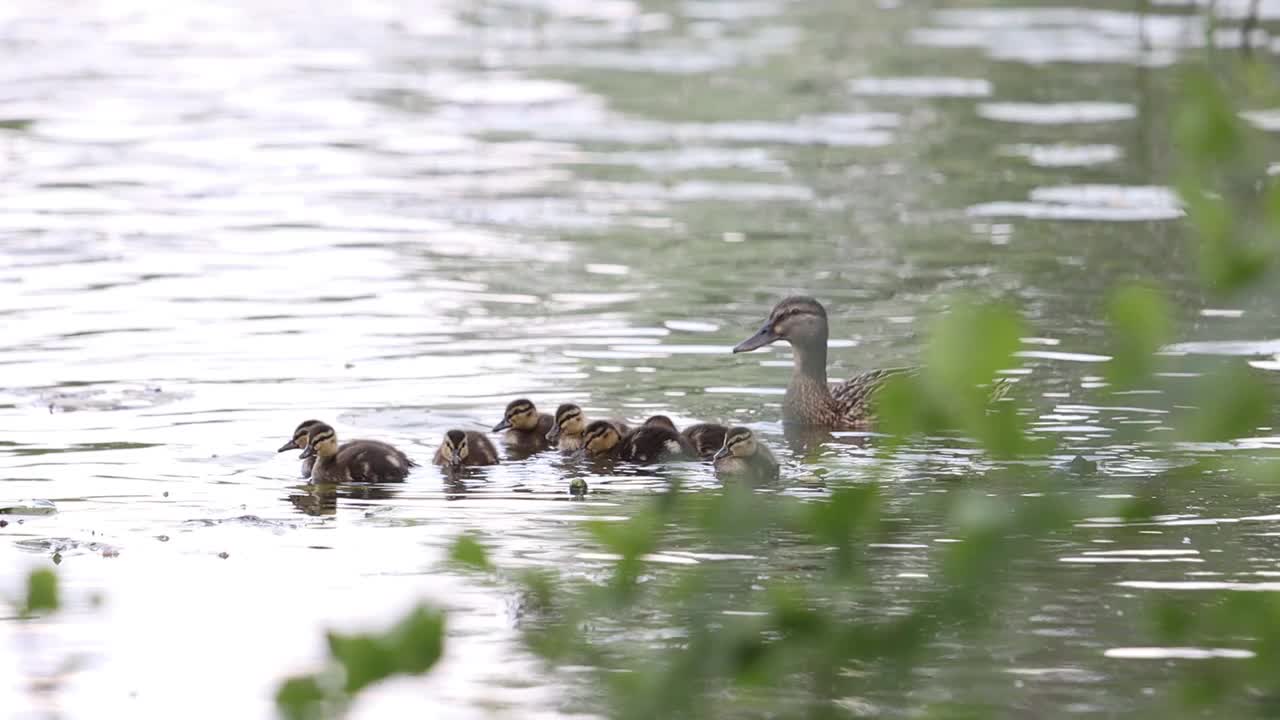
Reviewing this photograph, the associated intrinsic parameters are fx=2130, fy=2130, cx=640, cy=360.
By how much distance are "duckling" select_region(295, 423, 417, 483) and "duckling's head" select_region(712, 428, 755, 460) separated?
45.3 inches

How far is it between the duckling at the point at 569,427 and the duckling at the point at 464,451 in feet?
0.93

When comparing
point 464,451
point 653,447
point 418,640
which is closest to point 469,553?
point 418,640

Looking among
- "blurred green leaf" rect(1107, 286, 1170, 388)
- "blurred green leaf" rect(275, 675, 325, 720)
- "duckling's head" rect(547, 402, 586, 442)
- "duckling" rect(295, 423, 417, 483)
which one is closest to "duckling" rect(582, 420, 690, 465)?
"duckling's head" rect(547, 402, 586, 442)

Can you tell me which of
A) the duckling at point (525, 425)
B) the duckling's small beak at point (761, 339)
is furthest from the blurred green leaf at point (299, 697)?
the duckling's small beak at point (761, 339)

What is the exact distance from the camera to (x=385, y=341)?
10266 mm

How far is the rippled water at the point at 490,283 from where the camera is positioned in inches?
226

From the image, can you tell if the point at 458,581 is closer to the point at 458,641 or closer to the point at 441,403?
the point at 458,641

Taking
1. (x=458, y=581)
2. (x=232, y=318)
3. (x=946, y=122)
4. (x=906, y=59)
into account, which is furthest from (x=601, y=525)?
(x=906, y=59)

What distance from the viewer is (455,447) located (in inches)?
297

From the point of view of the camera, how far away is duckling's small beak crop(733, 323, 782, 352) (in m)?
9.55

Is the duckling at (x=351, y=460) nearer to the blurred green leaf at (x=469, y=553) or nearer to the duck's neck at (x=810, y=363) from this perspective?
the duck's neck at (x=810, y=363)

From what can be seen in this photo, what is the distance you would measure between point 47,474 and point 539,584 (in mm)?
5548

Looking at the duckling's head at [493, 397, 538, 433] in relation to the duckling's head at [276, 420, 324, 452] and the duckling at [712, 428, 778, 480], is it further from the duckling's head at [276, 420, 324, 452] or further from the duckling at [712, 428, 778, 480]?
the duckling at [712, 428, 778, 480]

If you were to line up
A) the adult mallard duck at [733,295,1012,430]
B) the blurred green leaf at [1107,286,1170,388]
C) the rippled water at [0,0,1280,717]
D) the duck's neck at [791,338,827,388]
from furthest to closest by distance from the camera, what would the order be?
the duck's neck at [791,338,827,388]
the adult mallard duck at [733,295,1012,430]
the rippled water at [0,0,1280,717]
the blurred green leaf at [1107,286,1170,388]
